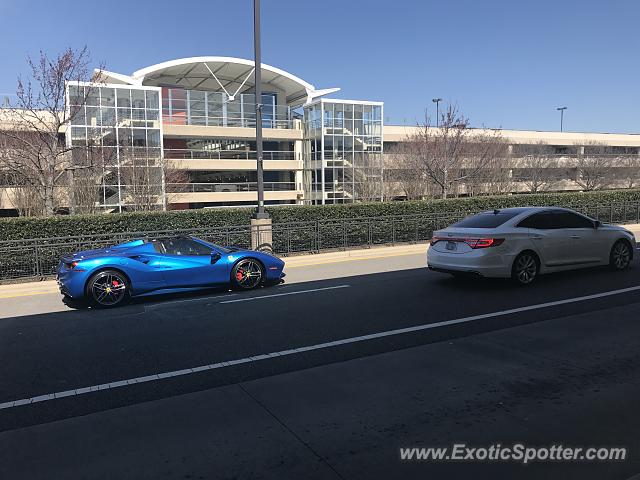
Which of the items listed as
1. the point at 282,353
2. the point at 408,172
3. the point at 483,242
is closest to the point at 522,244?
the point at 483,242

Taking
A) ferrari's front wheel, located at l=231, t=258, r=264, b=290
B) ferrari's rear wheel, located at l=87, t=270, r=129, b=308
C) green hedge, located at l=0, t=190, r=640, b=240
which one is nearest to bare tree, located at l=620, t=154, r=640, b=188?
green hedge, located at l=0, t=190, r=640, b=240

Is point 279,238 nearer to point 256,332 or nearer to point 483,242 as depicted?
point 483,242

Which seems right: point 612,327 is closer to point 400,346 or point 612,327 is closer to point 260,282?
point 400,346

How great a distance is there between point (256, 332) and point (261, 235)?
844 cm

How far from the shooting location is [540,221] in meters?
9.54

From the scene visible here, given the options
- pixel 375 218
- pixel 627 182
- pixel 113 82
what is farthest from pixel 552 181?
pixel 113 82

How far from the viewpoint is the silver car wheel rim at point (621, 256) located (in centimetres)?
1053

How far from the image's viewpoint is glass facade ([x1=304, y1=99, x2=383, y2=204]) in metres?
45.4

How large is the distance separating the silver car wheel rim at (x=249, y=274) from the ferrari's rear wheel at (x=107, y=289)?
210 cm

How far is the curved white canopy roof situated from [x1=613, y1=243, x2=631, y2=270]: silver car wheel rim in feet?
118

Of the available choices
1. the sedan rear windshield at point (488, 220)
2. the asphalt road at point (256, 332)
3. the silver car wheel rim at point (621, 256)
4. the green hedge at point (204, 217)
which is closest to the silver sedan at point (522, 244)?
the sedan rear windshield at point (488, 220)

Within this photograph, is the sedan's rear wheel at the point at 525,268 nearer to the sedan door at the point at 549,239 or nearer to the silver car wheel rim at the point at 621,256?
the sedan door at the point at 549,239

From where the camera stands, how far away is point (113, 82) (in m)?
39.5

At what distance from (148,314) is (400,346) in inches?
167
